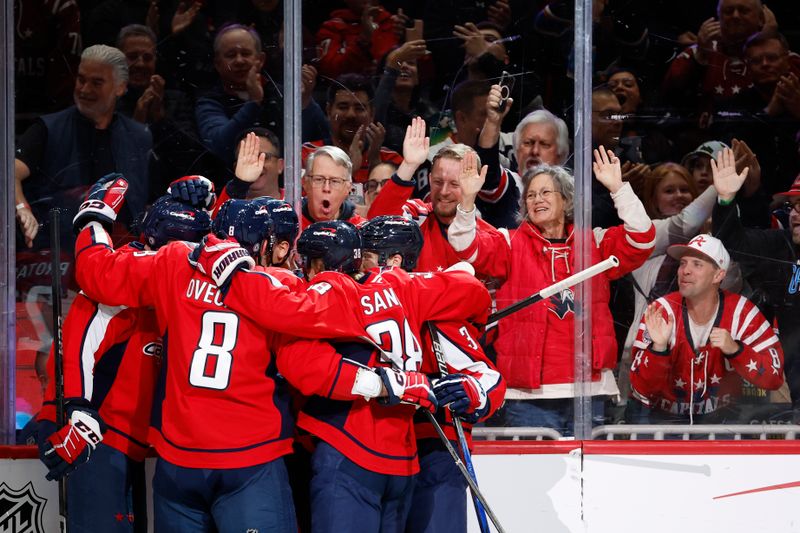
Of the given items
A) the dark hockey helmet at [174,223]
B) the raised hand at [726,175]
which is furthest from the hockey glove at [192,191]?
the raised hand at [726,175]

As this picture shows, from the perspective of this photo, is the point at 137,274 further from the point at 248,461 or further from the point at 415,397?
the point at 415,397

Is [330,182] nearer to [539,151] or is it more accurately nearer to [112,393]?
[539,151]

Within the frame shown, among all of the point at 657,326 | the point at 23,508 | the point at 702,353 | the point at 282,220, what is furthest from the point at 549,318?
the point at 23,508

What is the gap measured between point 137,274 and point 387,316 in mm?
698

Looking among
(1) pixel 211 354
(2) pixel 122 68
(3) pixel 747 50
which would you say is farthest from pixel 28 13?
(3) pixel 747 50

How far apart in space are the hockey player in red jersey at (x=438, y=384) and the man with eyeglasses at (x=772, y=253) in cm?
103

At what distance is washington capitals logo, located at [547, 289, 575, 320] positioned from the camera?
11.2 feet

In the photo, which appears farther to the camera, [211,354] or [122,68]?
[122,68]

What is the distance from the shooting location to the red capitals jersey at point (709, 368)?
3.40 m

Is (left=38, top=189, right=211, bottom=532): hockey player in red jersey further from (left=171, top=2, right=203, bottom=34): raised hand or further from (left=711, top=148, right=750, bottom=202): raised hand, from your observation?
(left=711, top=148, right=750, bottom=202): raised hand

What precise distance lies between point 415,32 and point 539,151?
1.89ft

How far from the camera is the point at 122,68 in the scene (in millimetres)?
3557

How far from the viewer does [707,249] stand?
342 cm

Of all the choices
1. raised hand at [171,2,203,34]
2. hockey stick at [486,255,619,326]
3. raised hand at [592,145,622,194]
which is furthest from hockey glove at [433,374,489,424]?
raised hand at [171,2,203,34]
